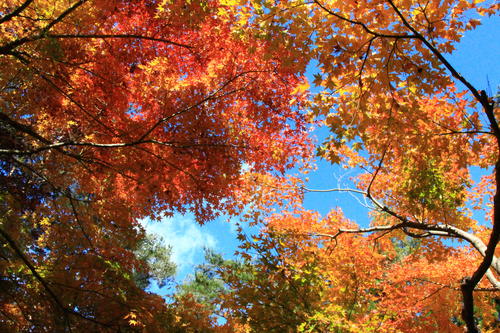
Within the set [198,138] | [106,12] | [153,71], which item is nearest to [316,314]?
[198,138]

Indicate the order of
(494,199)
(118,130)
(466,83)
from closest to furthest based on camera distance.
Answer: (466,83) < (494,199) < (118,130)

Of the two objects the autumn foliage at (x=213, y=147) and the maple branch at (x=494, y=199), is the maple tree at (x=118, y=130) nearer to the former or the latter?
the autumn foliage at (x=213, y=147)

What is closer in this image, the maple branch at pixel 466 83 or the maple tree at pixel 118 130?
the maple branch at pixel 466 83

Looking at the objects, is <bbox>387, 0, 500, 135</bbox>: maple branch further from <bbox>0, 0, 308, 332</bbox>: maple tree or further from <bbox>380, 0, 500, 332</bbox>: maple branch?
<bbox>0, 0, 308, 332</bbox>: maple tree

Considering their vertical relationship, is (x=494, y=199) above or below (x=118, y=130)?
below

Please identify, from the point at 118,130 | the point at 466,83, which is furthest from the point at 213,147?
the point at 466,83

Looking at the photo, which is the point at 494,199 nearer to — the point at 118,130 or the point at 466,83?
the point at 466,83

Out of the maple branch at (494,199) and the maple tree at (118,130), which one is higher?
the maple tree at (118,130)

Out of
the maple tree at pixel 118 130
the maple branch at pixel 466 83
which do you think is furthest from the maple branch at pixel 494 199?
the maple tree at pixel 118 130

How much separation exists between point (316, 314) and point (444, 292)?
347 inches

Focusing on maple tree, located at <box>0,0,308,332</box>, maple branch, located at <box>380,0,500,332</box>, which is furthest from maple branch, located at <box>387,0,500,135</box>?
maple tree, located at <box>0,0,308,332</box>

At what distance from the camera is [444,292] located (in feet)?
39.3

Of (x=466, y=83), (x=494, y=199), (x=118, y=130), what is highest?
(x=118, y=130)

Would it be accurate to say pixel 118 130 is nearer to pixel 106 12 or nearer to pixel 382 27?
pixel 106 12
